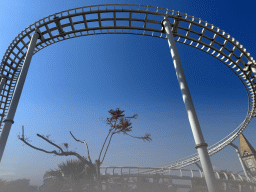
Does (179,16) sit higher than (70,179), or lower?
higher

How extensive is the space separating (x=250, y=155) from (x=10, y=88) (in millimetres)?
60415

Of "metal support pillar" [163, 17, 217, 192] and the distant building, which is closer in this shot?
"metal support pillar" [163, 17, 217, 192]

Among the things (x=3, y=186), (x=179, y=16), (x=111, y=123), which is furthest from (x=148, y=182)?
(x=179, y=16)

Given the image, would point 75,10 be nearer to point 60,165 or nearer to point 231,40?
point 60,165

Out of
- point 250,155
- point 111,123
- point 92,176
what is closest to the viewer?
point 92,176

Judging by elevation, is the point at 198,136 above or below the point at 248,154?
below

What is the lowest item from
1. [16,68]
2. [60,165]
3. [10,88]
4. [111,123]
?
[60,165]

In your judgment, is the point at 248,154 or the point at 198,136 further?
the point at 248,154

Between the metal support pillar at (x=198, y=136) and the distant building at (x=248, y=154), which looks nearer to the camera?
Result: the metal support pillar at (x=198, y=136)

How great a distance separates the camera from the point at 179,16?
10836mm

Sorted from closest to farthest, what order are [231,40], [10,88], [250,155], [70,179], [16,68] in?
[70,179], [231,40], [16,68], [10,88], [250,155]

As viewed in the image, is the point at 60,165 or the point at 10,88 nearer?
the point at 60,165

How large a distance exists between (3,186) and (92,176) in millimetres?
5813

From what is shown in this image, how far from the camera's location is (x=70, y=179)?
10758 millimetres
